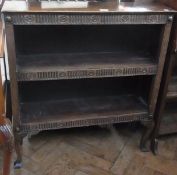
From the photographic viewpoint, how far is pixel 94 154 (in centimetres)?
144

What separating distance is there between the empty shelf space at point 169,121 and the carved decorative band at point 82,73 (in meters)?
0.39

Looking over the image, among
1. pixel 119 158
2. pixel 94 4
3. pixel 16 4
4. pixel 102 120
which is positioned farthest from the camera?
pixel 119 158

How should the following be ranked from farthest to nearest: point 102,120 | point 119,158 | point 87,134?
point 87,134 → point 119,158 → point 102,120

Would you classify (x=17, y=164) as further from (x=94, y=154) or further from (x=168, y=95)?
(x=168, y=95)

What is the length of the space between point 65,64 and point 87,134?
556mm

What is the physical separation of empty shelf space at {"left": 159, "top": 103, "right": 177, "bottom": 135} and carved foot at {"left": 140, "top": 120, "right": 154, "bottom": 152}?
84 mm

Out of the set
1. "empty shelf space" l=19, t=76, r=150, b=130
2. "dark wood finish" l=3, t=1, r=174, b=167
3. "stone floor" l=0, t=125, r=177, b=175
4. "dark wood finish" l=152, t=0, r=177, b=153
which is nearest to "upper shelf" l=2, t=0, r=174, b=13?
"dark wood finish" l=3, t=1, r=174, b=167

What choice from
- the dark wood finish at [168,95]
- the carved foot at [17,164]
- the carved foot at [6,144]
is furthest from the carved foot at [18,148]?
the dark wood finish at [168,95]

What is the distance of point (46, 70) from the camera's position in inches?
44.2

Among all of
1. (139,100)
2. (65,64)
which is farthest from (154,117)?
(65,64)

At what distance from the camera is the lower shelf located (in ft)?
4.14

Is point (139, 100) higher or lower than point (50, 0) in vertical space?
lower

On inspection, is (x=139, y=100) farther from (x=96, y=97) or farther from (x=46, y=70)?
(x=46, y=70)

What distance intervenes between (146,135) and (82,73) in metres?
0.53
